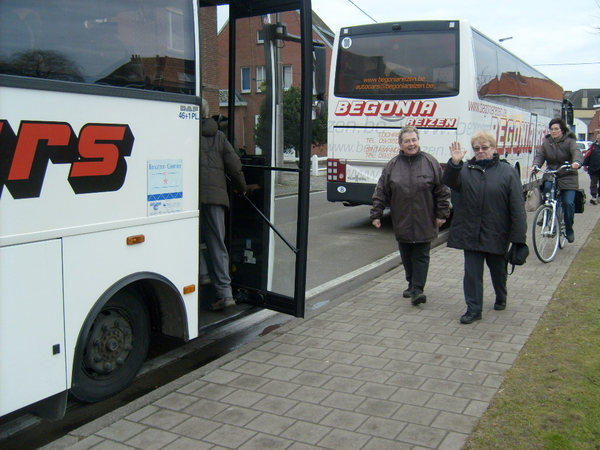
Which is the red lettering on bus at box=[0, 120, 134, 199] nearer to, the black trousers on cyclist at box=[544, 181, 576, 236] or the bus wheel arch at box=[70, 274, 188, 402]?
the bus wheel arch at box=[70, 274, 188, 402]

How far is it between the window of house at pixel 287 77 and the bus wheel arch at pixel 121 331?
211 cm

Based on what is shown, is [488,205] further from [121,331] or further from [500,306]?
[121,331]

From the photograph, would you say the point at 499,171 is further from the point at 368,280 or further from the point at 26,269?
the point at 26,269

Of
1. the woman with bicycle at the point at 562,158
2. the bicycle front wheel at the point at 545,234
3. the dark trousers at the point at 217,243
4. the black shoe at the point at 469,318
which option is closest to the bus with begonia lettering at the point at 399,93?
the woman with bicycle at the point at 562,158

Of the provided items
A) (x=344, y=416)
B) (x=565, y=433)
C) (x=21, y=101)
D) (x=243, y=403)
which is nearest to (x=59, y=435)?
(x=243, y=403)

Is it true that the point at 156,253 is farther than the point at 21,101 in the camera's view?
Yes

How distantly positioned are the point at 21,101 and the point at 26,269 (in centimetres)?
86

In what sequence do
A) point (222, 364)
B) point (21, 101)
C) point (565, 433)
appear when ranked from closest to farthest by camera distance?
point (21, 101) < point (565, 433) < point (222, 364)

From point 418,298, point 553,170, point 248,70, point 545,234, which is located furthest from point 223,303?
point 553,170

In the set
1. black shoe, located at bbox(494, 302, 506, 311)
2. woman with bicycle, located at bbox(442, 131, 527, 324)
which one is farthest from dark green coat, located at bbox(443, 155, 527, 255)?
black shoe, located at bbox(494, 302, 506, 311)

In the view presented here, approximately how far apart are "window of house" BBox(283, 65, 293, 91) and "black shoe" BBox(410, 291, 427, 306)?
2411 mm

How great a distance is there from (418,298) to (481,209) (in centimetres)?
119

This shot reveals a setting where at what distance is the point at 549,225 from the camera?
27.8ft

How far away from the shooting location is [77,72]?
3.50 m
